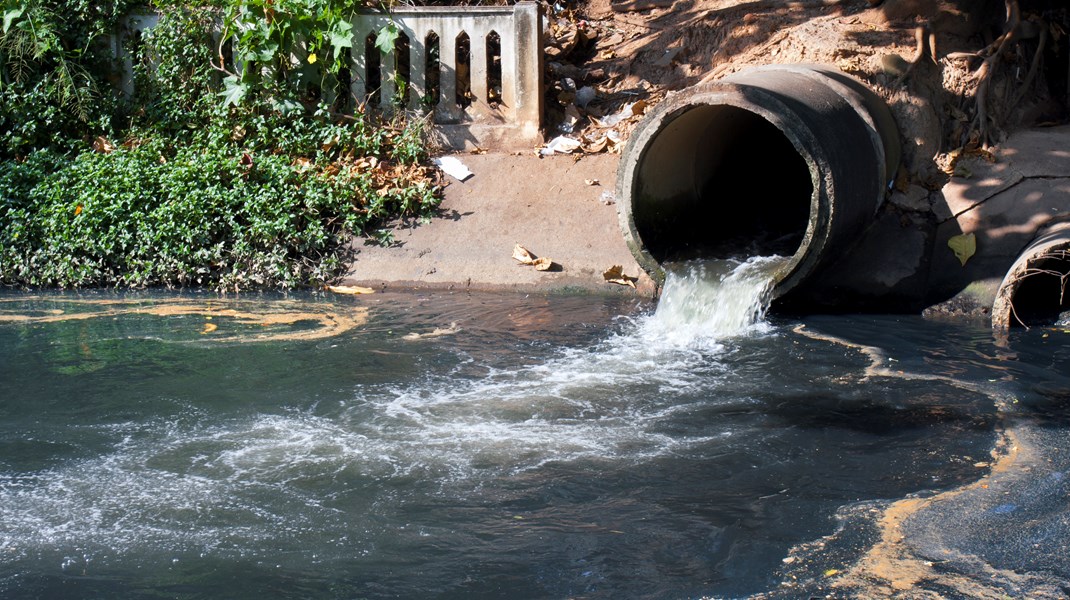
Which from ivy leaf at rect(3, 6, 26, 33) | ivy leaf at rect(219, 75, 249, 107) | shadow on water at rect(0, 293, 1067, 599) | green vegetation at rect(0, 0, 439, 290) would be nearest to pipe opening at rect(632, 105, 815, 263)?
shadow on water at rect(0, 293, 1067, 599)

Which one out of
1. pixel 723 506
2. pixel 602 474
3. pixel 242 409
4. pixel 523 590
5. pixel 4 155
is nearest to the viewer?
pixel 523 590

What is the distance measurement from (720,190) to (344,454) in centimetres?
555

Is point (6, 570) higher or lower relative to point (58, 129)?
lower

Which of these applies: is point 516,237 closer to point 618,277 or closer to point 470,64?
point 618,277

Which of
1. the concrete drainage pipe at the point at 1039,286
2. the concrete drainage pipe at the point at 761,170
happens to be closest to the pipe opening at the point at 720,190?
the concrete drainage pipe at the point at 761,170

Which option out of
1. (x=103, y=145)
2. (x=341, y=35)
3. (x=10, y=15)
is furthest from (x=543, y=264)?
(x=10, y=15)

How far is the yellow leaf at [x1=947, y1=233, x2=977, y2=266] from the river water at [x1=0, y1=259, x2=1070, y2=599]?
0.71 m

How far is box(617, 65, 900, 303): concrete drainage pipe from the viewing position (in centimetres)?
750

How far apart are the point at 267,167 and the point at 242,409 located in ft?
13.8

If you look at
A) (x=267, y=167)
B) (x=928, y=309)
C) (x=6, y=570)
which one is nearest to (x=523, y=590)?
(x=6, y=570)

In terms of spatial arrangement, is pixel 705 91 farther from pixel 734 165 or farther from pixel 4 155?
pixel 4 155

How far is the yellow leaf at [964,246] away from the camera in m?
8.30

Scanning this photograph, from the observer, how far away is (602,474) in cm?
495

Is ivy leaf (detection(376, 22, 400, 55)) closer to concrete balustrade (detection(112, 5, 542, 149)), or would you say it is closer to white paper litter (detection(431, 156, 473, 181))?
concrete balustrade (detection(112, 5, 542, 149))
